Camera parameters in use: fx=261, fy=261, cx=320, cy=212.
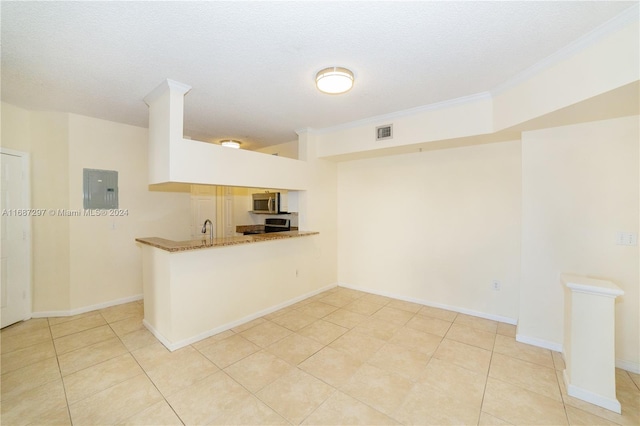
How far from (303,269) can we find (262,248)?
941 millimetres

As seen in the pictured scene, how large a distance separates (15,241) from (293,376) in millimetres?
3890

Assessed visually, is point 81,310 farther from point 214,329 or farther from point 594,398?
point 594,398

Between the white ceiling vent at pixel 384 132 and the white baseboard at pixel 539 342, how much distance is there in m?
2.81

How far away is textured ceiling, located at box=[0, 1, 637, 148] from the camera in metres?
1.67

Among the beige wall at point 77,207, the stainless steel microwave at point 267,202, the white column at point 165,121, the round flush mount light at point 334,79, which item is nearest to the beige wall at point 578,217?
the round flush mount light at point 334,79

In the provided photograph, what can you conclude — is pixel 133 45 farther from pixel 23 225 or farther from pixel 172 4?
pixel 23 225

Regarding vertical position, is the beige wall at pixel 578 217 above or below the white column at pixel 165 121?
below

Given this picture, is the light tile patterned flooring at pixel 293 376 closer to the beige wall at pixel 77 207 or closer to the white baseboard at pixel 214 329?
the white baseboard at pixel 214 329

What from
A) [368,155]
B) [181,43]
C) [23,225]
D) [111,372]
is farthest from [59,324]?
[368,155]

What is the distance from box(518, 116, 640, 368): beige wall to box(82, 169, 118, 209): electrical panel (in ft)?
17.9

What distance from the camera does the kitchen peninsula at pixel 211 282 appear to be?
2.79 metres

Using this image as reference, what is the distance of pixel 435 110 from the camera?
3205mm

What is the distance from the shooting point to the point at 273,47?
2.04m

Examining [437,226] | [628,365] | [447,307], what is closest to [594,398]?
[628,365]
